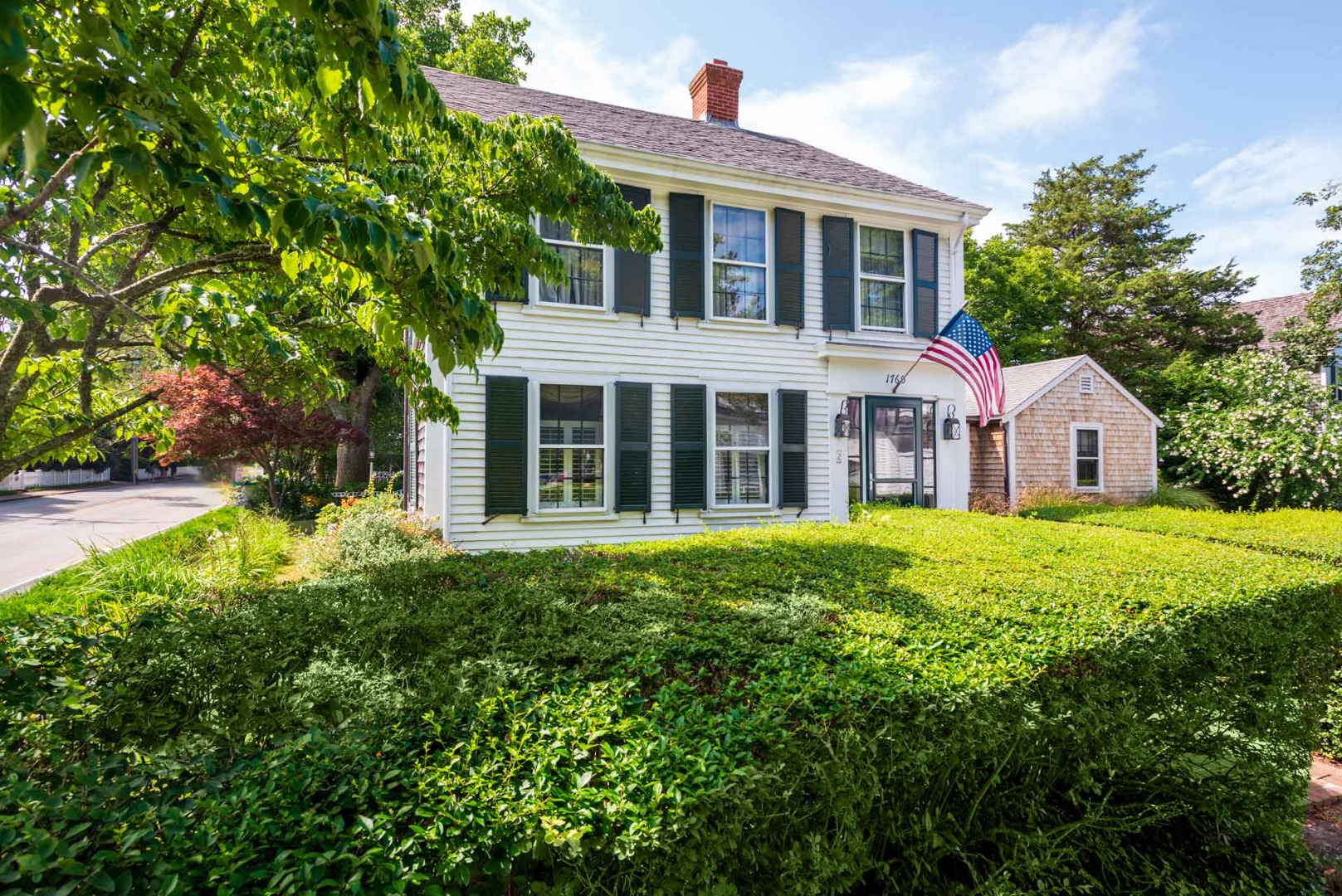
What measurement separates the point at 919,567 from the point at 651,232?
3.70 metres

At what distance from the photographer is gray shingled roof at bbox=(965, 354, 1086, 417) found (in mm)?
13636

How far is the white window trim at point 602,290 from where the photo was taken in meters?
8.12

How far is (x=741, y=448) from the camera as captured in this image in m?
9.20

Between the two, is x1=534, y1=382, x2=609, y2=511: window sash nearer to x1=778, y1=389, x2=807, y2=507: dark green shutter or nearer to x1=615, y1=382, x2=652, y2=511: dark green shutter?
x1=615, y1=382, x2=652, y2=511: dark green shutter

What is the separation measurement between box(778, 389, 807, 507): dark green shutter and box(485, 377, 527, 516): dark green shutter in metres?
3.93

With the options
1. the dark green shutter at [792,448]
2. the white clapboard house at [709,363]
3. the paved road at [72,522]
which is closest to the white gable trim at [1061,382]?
the white clapboard house at [709,363]

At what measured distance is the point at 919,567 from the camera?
4.54 meters

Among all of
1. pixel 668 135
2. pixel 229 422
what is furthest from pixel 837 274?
pixel 229 422

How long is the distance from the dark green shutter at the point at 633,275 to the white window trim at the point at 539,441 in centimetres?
117

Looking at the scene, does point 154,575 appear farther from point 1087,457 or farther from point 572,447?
point 1087,457

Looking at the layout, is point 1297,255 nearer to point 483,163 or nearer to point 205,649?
point 483,163

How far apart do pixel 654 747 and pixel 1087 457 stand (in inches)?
626

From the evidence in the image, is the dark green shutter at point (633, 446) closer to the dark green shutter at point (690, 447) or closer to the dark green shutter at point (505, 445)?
the dark green shutter at point (690, 447)

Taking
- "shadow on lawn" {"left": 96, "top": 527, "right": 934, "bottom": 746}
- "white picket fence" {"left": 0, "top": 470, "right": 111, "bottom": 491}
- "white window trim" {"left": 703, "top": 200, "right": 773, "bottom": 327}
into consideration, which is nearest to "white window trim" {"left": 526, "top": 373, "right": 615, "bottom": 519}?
"white window trim" {"left": 703, "top": 200, "right": 773, "bottom": 327}
